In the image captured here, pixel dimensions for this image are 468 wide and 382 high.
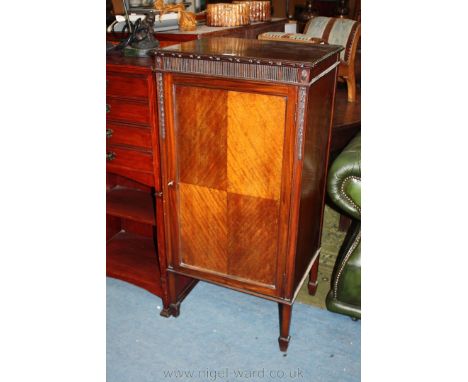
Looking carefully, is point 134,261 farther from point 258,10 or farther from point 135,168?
point 258,10

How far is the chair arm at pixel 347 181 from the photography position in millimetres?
1863

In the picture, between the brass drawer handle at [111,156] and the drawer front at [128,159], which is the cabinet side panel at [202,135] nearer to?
the drawer front at [128,159]

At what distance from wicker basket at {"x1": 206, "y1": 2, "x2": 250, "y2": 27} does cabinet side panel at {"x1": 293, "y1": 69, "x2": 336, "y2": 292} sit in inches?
36.4

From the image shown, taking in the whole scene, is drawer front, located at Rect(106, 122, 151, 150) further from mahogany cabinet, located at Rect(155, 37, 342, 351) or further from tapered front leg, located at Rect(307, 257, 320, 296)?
tapered front leg, located at Rect(307, 257, 320, 296)

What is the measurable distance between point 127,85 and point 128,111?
0.11 meters

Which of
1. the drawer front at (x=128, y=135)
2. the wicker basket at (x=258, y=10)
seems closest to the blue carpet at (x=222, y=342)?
the drawer front at (x=128, y=135)

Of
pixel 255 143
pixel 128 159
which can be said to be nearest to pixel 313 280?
pixel 255 143

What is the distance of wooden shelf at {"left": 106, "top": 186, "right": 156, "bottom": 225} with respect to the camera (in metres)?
2.18

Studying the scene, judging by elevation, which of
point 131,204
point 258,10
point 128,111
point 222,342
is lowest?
point 222,342

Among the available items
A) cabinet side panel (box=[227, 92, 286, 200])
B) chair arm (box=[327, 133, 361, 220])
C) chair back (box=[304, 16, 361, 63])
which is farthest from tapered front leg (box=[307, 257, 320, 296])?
chair back (box=[304, 16, 361, 63])

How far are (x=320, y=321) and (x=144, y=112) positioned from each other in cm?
131

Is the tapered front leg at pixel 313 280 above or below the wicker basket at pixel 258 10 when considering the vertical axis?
below

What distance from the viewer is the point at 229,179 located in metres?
1.71

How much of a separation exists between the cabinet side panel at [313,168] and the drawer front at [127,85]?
2.25 feet
